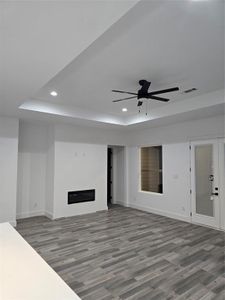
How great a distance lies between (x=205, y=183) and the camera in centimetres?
515

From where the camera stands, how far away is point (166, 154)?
6.12 meters

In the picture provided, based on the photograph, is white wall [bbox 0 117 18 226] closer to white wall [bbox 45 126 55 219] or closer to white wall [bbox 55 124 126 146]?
white wall [bbox 45 126 55 219]

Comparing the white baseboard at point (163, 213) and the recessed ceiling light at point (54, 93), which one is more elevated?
the recessed ceiling light at point (54, 93)

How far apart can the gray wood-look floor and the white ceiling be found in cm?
291

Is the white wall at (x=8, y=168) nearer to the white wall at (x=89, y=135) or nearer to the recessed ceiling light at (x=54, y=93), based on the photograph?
the white wall at (x=89, y=135)

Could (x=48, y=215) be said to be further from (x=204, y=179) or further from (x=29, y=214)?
(x=204, y=179)

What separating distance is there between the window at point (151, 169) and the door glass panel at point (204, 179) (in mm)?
1444

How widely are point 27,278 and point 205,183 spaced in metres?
5.05

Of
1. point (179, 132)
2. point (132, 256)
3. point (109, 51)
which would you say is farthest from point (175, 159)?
point (109, 51)

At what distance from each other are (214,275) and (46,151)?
530cm

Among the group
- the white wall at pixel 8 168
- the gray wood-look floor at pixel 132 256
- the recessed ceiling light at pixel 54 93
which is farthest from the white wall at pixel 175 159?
the white wall at pixel 8 168

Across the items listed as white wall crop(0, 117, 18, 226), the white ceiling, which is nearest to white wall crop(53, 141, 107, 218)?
white wall crop(0, 117, 18, 226)

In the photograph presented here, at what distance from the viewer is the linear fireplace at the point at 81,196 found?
5.99 meters

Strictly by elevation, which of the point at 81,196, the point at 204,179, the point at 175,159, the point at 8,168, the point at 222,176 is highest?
the point at 175,159
